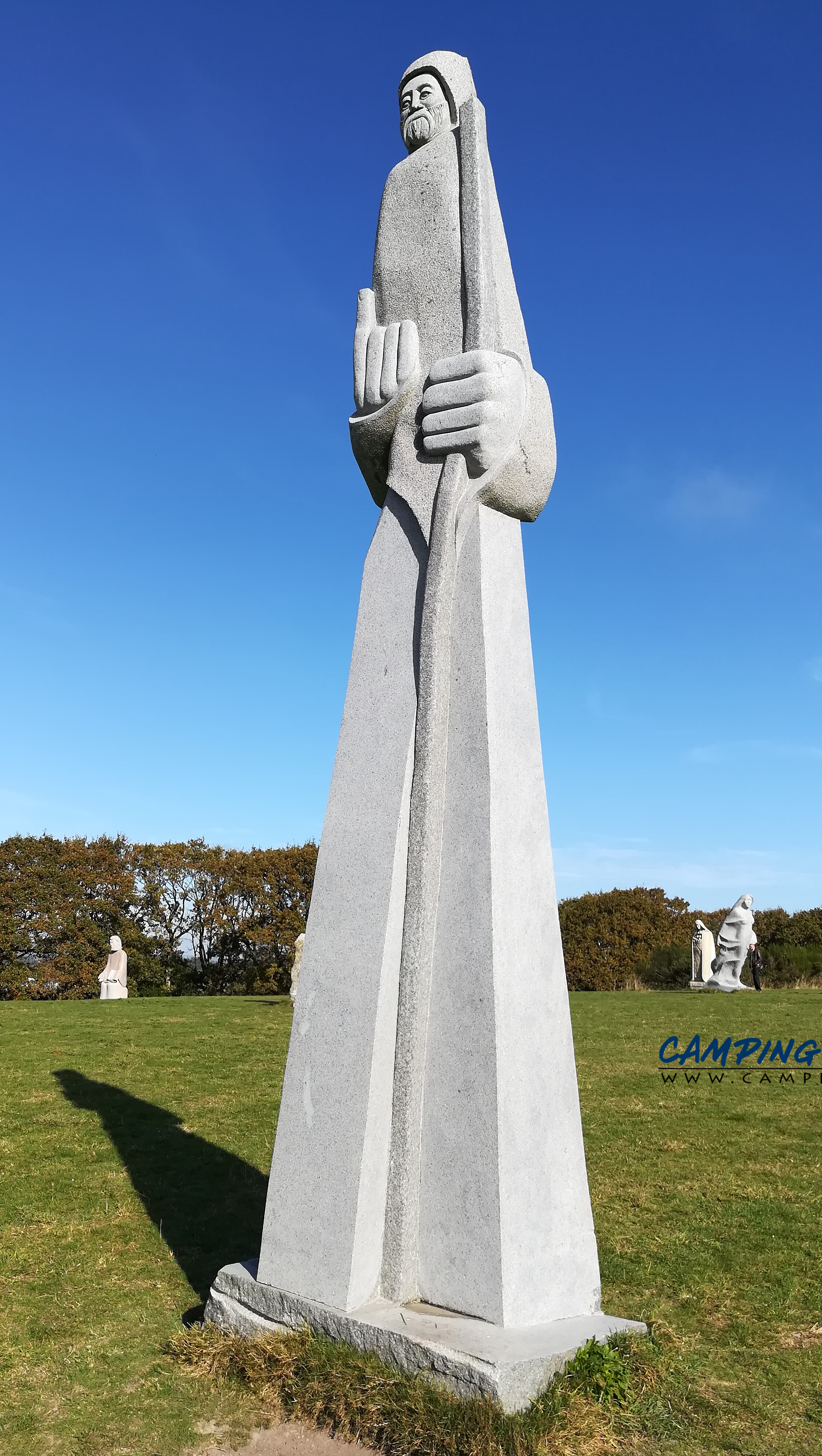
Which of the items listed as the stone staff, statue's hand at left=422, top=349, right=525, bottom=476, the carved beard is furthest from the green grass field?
the carved beard

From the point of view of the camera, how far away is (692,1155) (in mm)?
6840

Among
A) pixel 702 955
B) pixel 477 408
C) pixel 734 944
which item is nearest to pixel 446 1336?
pixel 477 408

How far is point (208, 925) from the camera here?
24.5 meters

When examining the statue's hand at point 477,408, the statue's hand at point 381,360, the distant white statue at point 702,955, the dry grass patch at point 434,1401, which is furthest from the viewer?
the distant white statue at point 702,955

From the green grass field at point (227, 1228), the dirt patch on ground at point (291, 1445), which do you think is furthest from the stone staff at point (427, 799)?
the green grass field at point (227, 1228)

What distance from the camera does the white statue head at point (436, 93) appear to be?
14.3ft

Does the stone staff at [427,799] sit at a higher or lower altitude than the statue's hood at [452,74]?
lower

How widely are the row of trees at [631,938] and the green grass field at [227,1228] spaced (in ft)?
49.3

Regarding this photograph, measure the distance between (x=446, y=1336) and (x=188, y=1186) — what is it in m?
3.42

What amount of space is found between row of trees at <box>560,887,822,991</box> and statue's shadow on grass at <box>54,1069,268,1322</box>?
18758mm

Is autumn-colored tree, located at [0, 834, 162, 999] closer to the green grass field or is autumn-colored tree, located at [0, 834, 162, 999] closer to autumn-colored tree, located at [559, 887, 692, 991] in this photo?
autumn-colored tree, located at [559, 887, 692, 991]

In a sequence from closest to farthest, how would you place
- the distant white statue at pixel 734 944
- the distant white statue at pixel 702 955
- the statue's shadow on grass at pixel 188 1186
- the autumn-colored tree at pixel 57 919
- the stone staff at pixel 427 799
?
1. the stone staff at pixel 427 799
2. the statue's shadow on grass at pixel 188 1186
3. the distant white statue at pixel 734 944
4. the distant white statue at pixel 702 955
5. the autumn-colored tree at pixel 57 919

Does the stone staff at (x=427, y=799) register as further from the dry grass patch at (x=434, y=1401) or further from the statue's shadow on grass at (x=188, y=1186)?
the statue's shadow on grass at (x=188, y=1186)

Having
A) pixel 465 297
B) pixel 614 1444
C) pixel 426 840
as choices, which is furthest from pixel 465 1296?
pixel 465 297
